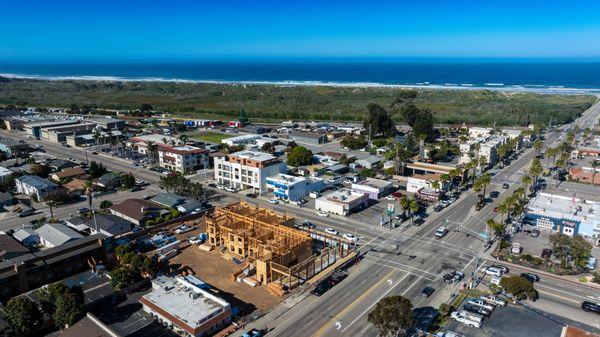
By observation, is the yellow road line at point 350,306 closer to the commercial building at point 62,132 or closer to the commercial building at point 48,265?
the commercial building at point 48,265

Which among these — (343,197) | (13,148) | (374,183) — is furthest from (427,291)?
(13,148)

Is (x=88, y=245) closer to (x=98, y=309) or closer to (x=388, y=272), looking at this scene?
(x=98, y=309)

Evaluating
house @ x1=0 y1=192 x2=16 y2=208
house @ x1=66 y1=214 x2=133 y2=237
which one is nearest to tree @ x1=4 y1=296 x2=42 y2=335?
house @ x1=66 y1=214 x2=133 y2=237

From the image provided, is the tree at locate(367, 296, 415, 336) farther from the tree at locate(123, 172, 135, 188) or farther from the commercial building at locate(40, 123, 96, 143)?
the commercial building at locate(40, 123, 96, 143)

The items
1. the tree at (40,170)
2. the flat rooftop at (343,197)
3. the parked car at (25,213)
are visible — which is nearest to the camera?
the parked car at (25,213)

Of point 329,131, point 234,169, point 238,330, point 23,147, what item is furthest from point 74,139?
point 238,330

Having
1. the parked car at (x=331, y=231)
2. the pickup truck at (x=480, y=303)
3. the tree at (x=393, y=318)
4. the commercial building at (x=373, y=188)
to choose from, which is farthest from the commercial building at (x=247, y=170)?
the tree at (x=393, y=318)

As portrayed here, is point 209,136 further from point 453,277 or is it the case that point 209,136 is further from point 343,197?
point 453,277
